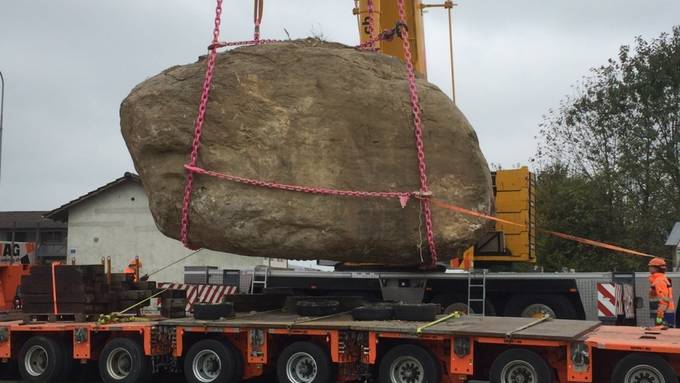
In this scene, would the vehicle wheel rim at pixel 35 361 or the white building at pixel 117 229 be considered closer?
the vehicle wheel rim at pixel 35 361

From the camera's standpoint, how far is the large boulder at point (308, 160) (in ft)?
28.4

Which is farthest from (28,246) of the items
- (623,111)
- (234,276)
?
(623,111)

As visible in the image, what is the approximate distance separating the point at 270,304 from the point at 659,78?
21215mm

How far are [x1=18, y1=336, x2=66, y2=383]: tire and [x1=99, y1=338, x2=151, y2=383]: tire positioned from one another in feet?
2.61

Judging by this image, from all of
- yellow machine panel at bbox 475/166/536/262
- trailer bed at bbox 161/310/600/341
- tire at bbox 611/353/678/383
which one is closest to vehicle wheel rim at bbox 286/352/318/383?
trailer bed at bbox 161/310/600/341

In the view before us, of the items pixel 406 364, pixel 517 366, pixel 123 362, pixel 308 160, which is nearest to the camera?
pixel 517 366

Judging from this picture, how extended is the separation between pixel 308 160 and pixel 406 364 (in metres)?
2.63

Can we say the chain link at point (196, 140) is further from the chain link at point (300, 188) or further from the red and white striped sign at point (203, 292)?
the red and white striped sign at point (203, 292)

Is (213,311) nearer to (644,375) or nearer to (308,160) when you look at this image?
(308,160)

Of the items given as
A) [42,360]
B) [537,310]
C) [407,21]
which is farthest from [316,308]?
[537,310]

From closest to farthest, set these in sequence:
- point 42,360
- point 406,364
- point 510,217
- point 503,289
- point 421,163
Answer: point 421,163, point 406,364, point 42,360, point 510,217, point 503,289

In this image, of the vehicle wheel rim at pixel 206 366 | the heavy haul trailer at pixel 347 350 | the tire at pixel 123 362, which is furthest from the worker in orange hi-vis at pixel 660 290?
the tire at pixel 123 362

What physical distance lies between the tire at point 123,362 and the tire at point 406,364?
10.5 ft

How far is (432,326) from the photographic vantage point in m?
8.97
